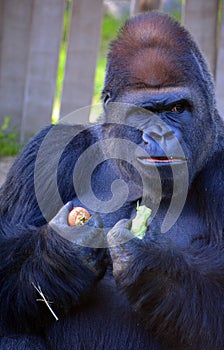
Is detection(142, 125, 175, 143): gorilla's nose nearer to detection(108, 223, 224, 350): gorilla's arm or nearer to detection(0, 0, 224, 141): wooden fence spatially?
detection(108, 223, 224, 350): gorilla's arm

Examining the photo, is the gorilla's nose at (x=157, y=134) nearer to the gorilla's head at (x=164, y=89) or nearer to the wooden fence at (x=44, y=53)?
the gorilla's head at (x=164, y=89)

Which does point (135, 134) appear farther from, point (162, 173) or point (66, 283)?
point (66, 283)

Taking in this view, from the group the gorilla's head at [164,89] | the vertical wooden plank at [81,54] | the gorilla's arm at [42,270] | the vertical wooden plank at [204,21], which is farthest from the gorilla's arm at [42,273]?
the vertical wooden plank at [81,54]

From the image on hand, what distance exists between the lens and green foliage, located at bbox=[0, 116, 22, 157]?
7.46 meters

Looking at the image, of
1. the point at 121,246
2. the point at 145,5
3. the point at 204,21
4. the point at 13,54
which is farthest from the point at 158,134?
the point at 13,54

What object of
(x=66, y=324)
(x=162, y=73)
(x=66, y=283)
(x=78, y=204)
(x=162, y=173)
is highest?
(x=162, y=73)

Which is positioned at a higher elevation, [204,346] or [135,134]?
[135,134]

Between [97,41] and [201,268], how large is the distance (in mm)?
4256

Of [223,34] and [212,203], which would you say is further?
[223,34]

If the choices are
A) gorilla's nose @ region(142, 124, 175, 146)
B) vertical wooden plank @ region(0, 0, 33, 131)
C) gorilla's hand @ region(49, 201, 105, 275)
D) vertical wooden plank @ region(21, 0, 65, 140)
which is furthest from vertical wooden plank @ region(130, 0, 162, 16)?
gorilla's hand @ region(49, 201, 105, 275)

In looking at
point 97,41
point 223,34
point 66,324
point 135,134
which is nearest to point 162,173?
point 135,134

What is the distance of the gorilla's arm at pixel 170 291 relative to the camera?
3570 millimetres

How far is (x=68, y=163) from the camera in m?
4.25

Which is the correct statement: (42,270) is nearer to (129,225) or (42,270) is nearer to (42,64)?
(129,225)
